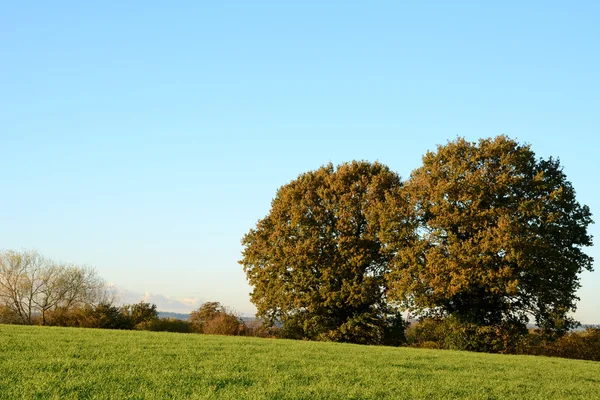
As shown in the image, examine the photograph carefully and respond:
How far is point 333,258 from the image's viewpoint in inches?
1609

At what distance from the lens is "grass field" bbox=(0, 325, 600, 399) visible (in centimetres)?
1070

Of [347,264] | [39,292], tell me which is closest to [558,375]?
[347,264]

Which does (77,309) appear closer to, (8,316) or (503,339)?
(8,316)

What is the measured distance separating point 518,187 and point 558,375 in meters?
18.2

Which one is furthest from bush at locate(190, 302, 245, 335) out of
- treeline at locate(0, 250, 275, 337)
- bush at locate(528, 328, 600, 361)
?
bush at locate(528, 328, 600, 361)

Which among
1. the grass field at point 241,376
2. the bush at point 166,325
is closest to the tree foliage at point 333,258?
the bush at point 166,325

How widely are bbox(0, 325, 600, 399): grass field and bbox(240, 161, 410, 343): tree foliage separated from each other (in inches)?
779

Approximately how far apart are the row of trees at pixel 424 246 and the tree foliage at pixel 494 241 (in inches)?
3.0

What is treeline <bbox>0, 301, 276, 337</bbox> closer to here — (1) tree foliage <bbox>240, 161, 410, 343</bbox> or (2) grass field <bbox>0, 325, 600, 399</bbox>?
(1) tree foliage <bbox>240, 161, 410, 343</bbox>

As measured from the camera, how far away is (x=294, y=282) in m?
41.5

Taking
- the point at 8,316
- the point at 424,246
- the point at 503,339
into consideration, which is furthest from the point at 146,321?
the point at 503,339

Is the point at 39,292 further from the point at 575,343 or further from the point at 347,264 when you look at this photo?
the point at 575,343

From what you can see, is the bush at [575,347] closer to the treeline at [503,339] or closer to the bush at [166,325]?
the treeline at [503,339]

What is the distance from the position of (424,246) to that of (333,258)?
25.3 feet
